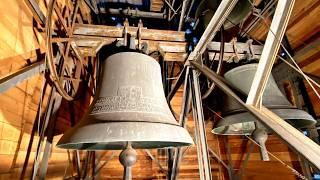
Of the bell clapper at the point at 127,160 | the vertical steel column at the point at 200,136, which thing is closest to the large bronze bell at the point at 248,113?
the vertical steel column at the point at 200,136

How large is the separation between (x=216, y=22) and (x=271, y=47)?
49 cm

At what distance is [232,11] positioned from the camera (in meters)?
1.60

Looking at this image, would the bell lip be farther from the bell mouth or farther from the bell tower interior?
the bell mouth

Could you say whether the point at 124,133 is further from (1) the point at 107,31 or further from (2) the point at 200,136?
(1) the point at 107,31

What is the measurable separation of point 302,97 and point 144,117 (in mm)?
1621

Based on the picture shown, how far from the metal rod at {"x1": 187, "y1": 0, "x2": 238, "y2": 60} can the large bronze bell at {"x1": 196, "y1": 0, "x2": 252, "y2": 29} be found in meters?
0.38

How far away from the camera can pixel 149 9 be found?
239cm

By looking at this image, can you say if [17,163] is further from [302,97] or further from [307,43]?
[307,43]

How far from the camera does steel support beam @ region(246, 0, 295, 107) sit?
0.63m

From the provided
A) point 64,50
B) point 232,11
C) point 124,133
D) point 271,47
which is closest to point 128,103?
point 124,133

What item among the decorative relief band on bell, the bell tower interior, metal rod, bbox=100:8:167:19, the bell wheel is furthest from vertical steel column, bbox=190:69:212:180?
metal rod, bbox=100:8:167:19

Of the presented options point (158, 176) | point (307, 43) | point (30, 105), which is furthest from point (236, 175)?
point (30, 105)

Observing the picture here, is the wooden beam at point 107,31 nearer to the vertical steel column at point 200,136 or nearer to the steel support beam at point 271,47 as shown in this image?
the vertical steel column at point 200,136

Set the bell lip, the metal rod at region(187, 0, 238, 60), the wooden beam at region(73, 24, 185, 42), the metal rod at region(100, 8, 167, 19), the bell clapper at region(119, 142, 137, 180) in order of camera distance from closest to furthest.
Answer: the bell clapper at region(119, 142, 137, 180) < the metal rod at region(187, 0, 238, 60) < the bell lip < the wooden beam at region(73, 24, 185, 42) < the metal rod at region(100, 8, 167, 19)
